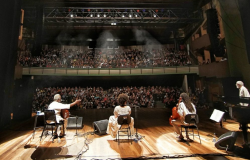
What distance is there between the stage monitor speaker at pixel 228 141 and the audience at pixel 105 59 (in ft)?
28.0

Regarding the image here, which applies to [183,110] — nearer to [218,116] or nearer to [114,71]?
[218,116]

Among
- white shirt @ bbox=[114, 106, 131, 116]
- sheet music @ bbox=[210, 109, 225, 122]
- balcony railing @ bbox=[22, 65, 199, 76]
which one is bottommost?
sheet music @ bbox=[210, 109, 225, 122]

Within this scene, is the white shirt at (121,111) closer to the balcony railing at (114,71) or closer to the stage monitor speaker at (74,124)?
the stage monitor speaker at (74,124)

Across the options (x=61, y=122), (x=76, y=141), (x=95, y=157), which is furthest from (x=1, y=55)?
(x=95, y=157)

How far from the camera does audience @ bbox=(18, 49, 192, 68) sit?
33.6ft

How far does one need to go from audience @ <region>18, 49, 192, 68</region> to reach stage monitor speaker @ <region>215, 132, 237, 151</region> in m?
8.54

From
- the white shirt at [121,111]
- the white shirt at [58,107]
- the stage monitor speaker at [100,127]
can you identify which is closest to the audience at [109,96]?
the stage monitor speaker at [100,127]

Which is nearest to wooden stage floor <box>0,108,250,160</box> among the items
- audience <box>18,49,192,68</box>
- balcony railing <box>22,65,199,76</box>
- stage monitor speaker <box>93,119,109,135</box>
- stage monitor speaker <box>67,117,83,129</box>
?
stage monitor speaker <box>93,119,109,135</box>

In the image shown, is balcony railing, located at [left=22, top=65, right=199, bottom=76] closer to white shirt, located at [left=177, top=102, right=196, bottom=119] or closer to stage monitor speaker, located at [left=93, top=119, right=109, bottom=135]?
stage monitor speaker, located at [left=93, top=119, right=109, bottom=135]

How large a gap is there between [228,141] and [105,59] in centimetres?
Answer: 1007

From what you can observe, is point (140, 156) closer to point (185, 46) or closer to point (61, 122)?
point (61, 122)

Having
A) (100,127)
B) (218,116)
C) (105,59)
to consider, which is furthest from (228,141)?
(105,59)

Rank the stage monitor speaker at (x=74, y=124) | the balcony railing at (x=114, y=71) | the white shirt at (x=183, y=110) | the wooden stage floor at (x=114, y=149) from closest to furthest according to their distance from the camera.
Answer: the wooden stage floor at (x=114, y=149)
the white shirt at (x=183, y=110)
the stage monitor speaker at (x=74, y=124)
the balcony railing at (x=114, y=71)

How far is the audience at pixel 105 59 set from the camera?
10243 mm
